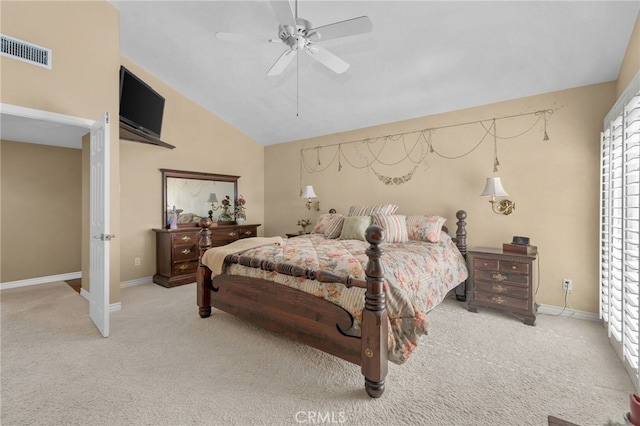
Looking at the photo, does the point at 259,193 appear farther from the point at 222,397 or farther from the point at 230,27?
the point at 222,397

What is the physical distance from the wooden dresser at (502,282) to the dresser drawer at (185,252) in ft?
13.0

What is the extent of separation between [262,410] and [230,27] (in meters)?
3.65

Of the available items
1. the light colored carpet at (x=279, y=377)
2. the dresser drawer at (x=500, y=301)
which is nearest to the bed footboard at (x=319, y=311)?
the light colored carpet at (x=279, y=377)

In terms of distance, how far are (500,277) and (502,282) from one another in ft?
0.18

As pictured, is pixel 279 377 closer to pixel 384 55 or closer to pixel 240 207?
pixel 384 55

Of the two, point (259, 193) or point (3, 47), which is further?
point (259, 193)

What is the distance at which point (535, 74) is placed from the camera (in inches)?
120

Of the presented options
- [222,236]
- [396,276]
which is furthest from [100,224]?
[396,276]

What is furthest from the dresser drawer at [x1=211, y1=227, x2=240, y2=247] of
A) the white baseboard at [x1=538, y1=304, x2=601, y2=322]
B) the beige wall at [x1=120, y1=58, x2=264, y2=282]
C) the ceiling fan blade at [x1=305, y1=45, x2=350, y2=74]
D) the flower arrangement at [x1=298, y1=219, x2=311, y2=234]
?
the white baseboard at [x1=538, y1=304, x2=601, y2=322]

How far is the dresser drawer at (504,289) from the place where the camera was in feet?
9.77

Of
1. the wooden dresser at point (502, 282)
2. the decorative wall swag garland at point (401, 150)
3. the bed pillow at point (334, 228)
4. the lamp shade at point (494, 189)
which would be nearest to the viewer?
the wooden dresser at point (502, 282)

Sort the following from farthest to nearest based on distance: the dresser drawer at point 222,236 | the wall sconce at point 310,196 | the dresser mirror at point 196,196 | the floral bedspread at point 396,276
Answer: the wall sconce at point 310,196
the dresser drawer at point 222,236
the dresser mirror at point 196,196
the floral bedspread at point 396,276

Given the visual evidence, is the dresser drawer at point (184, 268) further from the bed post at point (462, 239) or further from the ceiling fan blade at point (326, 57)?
the bed post at point (462, 239)

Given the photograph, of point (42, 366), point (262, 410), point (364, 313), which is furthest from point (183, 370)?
point (364, 313)
